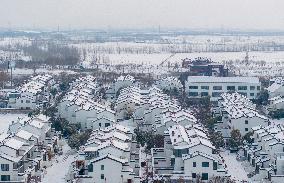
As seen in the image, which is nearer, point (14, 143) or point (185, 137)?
point (14, 143)

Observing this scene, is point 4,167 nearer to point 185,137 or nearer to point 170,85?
point 185,137

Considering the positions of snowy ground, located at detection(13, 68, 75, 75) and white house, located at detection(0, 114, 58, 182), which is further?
snowy ground, located at detection(13, 68, 75, 75)

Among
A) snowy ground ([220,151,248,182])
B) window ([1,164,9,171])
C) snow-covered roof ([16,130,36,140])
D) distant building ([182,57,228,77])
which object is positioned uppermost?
distant building ([182,57,228,77])

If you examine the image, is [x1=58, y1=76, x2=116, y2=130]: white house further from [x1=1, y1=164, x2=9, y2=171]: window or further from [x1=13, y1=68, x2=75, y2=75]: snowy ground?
[x1=13, y1=68, x2=75, y2=75]: snowy ground

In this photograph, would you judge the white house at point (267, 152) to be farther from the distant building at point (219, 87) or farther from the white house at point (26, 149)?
the distant building at point (219, 87)

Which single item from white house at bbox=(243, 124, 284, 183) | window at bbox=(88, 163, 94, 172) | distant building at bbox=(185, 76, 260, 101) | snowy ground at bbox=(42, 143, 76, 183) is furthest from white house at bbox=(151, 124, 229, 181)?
distant building at bbox=(185, 76, 260, 101)

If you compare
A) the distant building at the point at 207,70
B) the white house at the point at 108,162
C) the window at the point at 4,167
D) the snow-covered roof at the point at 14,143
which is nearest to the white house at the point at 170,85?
the distant building at the point at 207,70

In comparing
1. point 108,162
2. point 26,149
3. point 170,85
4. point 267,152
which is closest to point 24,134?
point 26,149
